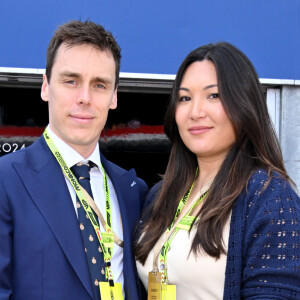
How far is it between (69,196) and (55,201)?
8cm

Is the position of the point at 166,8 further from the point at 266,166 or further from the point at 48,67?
the point at 266,166

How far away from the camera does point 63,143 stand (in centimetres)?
234

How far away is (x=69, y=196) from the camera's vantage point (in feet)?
7.19

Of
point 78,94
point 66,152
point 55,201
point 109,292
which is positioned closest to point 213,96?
point 78,94

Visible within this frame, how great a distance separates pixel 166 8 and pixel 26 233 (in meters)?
2.68

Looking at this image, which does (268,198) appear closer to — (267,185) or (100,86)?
(267,185)

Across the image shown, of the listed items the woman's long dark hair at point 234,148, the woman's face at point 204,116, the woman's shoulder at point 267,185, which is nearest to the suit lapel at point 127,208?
the woman's long dark hair at point 234,148

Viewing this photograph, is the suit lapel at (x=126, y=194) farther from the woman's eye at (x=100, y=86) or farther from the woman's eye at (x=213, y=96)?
the woman's eye at (x=213, y=96)

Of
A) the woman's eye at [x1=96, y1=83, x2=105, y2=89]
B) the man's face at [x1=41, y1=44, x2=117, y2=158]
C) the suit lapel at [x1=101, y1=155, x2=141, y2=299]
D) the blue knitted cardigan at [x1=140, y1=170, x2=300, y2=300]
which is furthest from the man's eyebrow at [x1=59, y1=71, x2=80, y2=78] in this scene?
the blue knitted cardigan at [x1=140, y1=170, x2=300, y2=300]

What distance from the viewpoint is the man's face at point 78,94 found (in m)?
2.30

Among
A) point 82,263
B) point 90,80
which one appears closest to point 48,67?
point 90,80

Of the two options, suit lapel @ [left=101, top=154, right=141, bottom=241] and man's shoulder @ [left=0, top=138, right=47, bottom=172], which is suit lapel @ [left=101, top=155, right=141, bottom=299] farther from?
man's shoulder @ [left=0, top=138, right=47, bottom=172]

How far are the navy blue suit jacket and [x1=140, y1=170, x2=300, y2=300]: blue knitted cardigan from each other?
655mm

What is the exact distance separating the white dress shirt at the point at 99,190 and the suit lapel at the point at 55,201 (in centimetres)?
8
